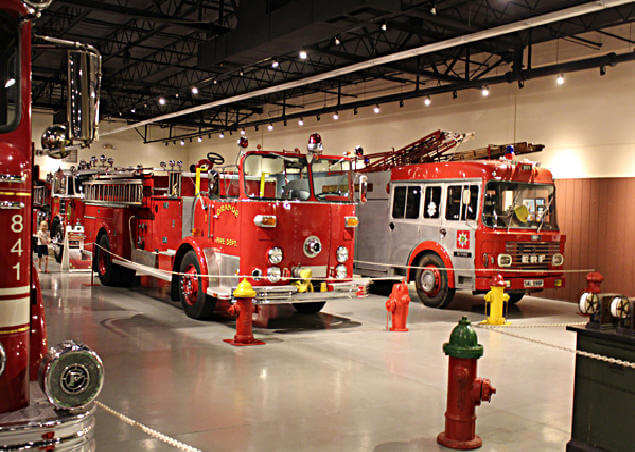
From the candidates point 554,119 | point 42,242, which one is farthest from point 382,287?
point 42,242

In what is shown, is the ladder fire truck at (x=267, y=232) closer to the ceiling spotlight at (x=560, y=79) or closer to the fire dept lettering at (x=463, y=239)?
the fire dept lettering at (x=463, y=239)

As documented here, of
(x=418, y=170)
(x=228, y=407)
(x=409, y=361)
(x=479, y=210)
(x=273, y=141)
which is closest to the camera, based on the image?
(x=228, y=407)

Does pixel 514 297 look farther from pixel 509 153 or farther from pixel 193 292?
pixel 193 292

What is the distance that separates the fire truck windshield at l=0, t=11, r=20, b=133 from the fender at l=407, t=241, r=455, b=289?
8.95 metres

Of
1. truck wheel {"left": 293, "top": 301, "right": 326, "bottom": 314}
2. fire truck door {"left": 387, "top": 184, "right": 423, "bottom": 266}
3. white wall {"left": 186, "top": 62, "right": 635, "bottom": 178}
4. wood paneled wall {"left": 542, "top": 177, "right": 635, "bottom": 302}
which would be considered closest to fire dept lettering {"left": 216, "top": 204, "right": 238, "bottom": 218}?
truck wheel {"left": 293, "top": 301, "right": 326, "bottom": 314}

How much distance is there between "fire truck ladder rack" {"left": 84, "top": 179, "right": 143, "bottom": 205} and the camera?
11.4 metres

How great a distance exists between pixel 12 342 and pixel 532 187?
9.97m

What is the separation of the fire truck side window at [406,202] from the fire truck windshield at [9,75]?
962 cm

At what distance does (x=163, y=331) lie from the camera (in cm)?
843

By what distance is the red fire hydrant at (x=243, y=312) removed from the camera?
757 centimetres

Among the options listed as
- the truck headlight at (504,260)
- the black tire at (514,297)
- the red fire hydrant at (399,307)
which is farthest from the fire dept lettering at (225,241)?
the black tire at (514,297)

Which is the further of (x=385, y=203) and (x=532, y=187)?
(x=385, y=203)

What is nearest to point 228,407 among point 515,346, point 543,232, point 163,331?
point 163,331

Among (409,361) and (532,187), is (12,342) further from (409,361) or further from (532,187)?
(532,187)
